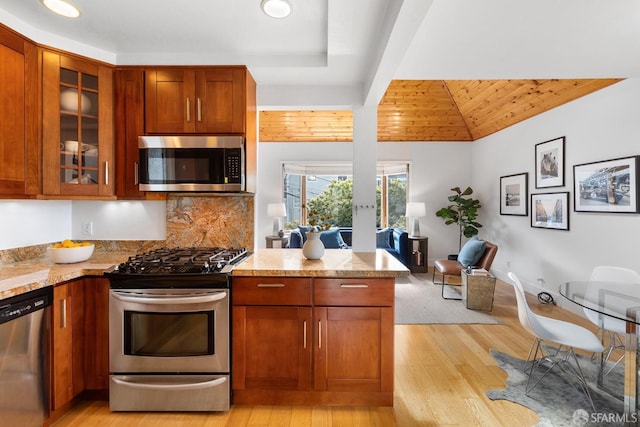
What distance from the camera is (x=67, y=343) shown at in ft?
5.93

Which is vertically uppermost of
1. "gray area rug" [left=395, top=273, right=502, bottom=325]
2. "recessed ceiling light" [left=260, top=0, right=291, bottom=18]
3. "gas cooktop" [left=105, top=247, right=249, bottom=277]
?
"recessed ceiling light" [left=260, top=0, right=291, bottom=18]

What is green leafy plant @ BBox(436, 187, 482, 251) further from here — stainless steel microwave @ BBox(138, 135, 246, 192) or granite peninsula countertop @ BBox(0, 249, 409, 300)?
stainless steel microwave @ BBox(138, 135, 246, 192)

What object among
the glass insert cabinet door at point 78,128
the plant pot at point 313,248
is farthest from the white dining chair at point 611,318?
the glass insert cabinet door at point 78,128

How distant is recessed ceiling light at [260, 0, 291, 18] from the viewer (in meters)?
1.74

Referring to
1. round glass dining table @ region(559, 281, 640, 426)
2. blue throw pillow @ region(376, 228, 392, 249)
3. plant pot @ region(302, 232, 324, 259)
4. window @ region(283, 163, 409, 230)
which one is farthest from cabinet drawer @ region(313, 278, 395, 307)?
window @ region(283, 163, 409, 230)

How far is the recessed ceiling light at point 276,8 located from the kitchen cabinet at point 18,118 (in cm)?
153

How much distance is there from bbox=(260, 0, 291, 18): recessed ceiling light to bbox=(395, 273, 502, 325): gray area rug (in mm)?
3041

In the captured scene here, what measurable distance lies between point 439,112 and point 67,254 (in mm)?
5680

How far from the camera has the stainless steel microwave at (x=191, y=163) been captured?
87.4 inches

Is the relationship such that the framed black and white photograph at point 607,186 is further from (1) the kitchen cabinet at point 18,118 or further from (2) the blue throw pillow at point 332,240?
(1) the kitchen cabinet at point 18,118

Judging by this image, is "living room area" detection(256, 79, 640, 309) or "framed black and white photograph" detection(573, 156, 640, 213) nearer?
"framed black and white photograph" detection(573, 156, 640, 213)

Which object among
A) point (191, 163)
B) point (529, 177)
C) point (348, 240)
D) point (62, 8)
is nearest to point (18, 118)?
point (62, 8)

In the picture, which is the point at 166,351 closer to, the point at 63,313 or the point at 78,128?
the point at 63,313

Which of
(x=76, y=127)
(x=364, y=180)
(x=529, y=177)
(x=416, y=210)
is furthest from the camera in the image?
(x=416, y=210)
